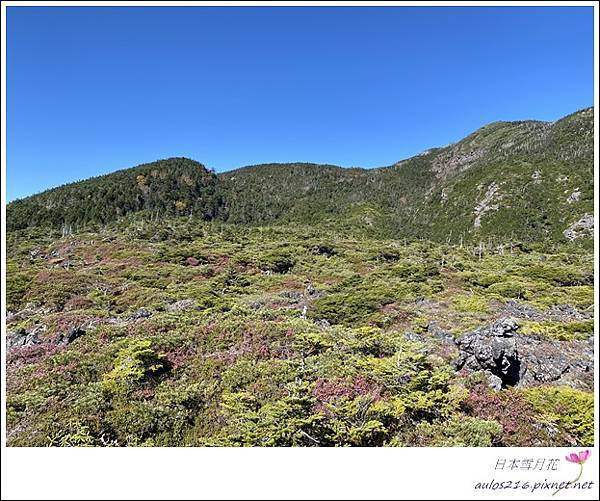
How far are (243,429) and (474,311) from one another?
502 inches

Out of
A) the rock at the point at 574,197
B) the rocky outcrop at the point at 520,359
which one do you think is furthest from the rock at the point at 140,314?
the rock at the point at 574,197

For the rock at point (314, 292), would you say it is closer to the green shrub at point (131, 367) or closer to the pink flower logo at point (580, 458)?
the green shrub at point (131, 367)

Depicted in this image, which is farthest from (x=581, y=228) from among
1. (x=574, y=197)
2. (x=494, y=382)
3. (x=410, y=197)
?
(x=494, y=382)

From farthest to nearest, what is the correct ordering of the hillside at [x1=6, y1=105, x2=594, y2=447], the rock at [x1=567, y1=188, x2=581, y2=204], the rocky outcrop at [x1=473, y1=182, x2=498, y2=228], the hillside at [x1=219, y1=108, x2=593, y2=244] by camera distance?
the rocky outcrop at [x1=473, y1=182, x2=498, y2=228], the hillside at [x1=219, y1=108, x2=593, y2=244], the rock at [x1=567, y1=188, x2=581, y2=204], the hillside at [x1=6, y1=105, x2=594, y2=447]

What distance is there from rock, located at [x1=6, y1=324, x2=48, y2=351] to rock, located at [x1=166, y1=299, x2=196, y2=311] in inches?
185

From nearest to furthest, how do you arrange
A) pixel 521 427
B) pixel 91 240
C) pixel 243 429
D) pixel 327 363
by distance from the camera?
pixel 243 429, pixel 521 427, pixel 327 363, pixel 91 240

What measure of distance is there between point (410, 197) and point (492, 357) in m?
119

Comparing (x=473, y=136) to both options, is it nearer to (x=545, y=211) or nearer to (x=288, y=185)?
(x=288, y=185)

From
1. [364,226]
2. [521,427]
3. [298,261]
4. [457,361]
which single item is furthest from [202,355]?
[364,226]

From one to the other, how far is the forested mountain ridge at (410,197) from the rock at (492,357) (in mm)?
70859

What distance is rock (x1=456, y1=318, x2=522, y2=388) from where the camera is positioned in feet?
27.2

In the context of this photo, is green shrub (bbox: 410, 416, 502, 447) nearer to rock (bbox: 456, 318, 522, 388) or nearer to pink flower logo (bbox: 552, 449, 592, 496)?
pink flower logo (bbox: 552, 449, 592, 496)

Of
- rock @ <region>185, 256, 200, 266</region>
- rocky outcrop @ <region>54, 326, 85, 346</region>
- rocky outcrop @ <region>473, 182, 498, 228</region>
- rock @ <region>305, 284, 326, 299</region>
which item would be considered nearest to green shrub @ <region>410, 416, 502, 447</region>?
rocky outcrop @ <region>54, 326, 85, 346</region>

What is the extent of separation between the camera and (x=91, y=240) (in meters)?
48.6
